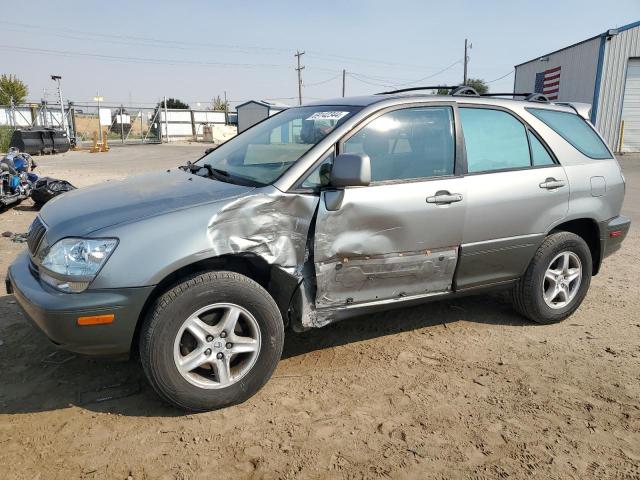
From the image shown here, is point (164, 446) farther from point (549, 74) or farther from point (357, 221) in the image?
point (549, 74)

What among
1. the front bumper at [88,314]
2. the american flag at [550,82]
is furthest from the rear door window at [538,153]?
the american flag at [550,82]

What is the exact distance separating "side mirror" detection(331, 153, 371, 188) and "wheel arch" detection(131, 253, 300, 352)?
0.65m

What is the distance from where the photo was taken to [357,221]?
3217 millimetres

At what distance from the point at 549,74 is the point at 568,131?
26.1m

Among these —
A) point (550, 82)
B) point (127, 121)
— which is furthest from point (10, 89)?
point (550, 82)

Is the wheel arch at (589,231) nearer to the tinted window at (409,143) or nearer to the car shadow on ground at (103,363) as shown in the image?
the car shadow on ground at (103,363)

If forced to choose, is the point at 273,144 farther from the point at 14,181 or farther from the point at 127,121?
the point at 127,121

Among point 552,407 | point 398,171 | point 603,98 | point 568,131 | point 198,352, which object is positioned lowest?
point 552,407

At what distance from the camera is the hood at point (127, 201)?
282cm

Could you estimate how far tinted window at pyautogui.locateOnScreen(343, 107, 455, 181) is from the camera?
11.1 feet

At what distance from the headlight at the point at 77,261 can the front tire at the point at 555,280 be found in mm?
3092

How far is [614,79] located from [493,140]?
75.5 ft

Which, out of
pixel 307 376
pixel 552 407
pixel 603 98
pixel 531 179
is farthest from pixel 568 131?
pixel 603 98

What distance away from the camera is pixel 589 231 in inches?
174
